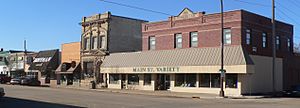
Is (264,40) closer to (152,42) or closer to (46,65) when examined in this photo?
(152,42)

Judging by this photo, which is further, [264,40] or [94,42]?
[94,42]

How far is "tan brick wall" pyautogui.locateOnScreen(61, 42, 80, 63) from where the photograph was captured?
192 ft

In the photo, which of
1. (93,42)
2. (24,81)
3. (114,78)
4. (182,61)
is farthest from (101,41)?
(182,61)

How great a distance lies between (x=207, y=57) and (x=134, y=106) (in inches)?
692

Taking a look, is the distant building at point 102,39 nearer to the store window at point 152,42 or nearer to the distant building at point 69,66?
the distant building at point 69,66

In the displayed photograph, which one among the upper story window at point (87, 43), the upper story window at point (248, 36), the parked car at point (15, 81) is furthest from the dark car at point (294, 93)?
the parked car at point (15, 81)

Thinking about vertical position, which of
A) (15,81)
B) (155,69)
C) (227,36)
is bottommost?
(15,81)

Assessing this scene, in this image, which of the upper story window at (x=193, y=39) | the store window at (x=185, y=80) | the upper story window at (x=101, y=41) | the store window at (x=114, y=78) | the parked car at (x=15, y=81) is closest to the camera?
the store window at (x=185, y=80)

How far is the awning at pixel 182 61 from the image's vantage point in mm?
36688

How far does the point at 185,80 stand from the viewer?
4203 cm

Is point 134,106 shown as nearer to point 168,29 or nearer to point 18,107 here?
point 18,107

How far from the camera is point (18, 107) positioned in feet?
73.4

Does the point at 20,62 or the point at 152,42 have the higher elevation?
the point at 152,42

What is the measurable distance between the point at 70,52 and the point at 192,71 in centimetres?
2565
